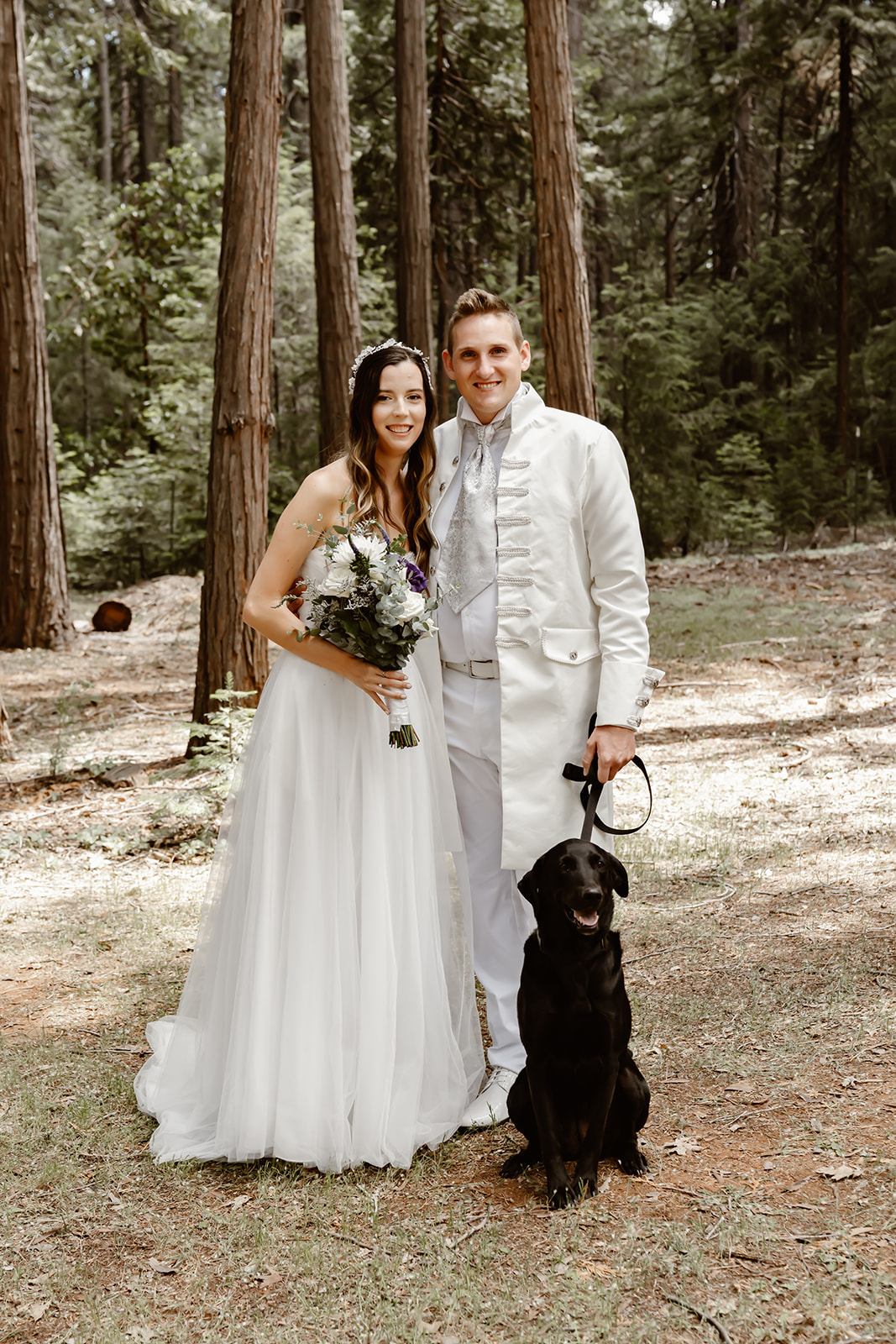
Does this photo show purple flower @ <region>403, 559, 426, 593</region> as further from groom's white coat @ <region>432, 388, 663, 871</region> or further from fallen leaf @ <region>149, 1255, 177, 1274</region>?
fallen leaf @ <region>149, 1255, 177, 1274</region>

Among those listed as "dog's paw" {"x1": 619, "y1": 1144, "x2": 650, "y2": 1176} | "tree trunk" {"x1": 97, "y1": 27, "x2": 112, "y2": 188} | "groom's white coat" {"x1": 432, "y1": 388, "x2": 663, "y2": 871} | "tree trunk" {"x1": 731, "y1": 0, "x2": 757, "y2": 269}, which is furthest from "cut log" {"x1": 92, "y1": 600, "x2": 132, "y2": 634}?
"tree trunk" {"x1": 97, "y1": 27, "x2": 112, "y2": 188}

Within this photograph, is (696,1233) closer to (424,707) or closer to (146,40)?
(424,707)

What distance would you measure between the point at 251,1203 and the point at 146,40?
1404 cm

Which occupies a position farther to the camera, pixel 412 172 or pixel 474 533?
pixel 412 172

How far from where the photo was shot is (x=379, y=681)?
3340 mm

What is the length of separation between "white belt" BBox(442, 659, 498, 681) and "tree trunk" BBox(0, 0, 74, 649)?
9.65m

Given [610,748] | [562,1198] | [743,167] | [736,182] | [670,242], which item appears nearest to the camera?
[562,1198]

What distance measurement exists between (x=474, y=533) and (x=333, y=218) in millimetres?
9973

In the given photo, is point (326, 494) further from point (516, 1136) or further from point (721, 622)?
point (721, 622)

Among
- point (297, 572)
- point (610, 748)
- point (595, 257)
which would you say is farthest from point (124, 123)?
point (610, 748)

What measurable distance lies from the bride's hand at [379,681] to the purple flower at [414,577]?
0.26 m

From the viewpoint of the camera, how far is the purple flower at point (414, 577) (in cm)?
336

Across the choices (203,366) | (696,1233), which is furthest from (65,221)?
(696,1233)

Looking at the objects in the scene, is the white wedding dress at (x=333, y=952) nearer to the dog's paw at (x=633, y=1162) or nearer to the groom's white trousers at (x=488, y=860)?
the groom's white trousers at (x=488, y=860)
